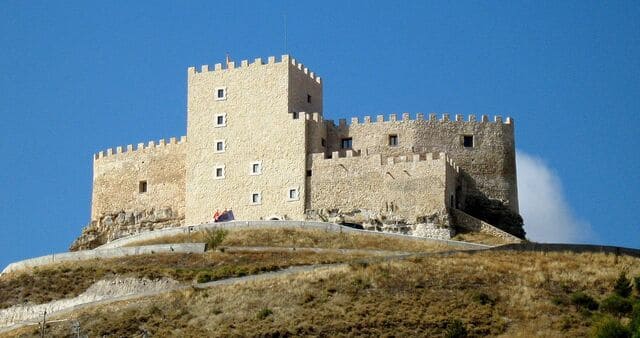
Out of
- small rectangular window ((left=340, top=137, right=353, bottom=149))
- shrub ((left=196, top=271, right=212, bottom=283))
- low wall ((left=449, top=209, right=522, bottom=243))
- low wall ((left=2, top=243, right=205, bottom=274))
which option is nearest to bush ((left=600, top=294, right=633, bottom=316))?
low wall ((left=449, top=209, right=522, bottom=243))

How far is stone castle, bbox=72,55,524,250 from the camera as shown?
71625mm

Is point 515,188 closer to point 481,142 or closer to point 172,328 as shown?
point 481,142

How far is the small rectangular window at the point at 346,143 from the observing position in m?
75.8

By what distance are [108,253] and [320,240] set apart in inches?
376

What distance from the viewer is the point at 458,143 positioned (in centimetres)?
7531

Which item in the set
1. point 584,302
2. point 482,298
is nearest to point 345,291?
point 482,298

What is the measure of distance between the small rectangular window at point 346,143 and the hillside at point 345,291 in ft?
32.4

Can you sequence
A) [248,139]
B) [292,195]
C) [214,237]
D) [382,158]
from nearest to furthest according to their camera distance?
1. [214,237]
2. [382,158]
3. [292,195]
4. [248,139]

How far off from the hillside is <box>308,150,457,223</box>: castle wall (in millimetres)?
3999

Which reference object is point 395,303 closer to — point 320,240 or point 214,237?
point 320,240

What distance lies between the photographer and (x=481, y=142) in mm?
75562

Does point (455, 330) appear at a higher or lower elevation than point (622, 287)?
lower

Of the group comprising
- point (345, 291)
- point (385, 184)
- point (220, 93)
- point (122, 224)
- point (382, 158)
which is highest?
point (220, 93)

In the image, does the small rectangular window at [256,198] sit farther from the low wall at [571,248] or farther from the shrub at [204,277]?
the low wall at [571,248]
